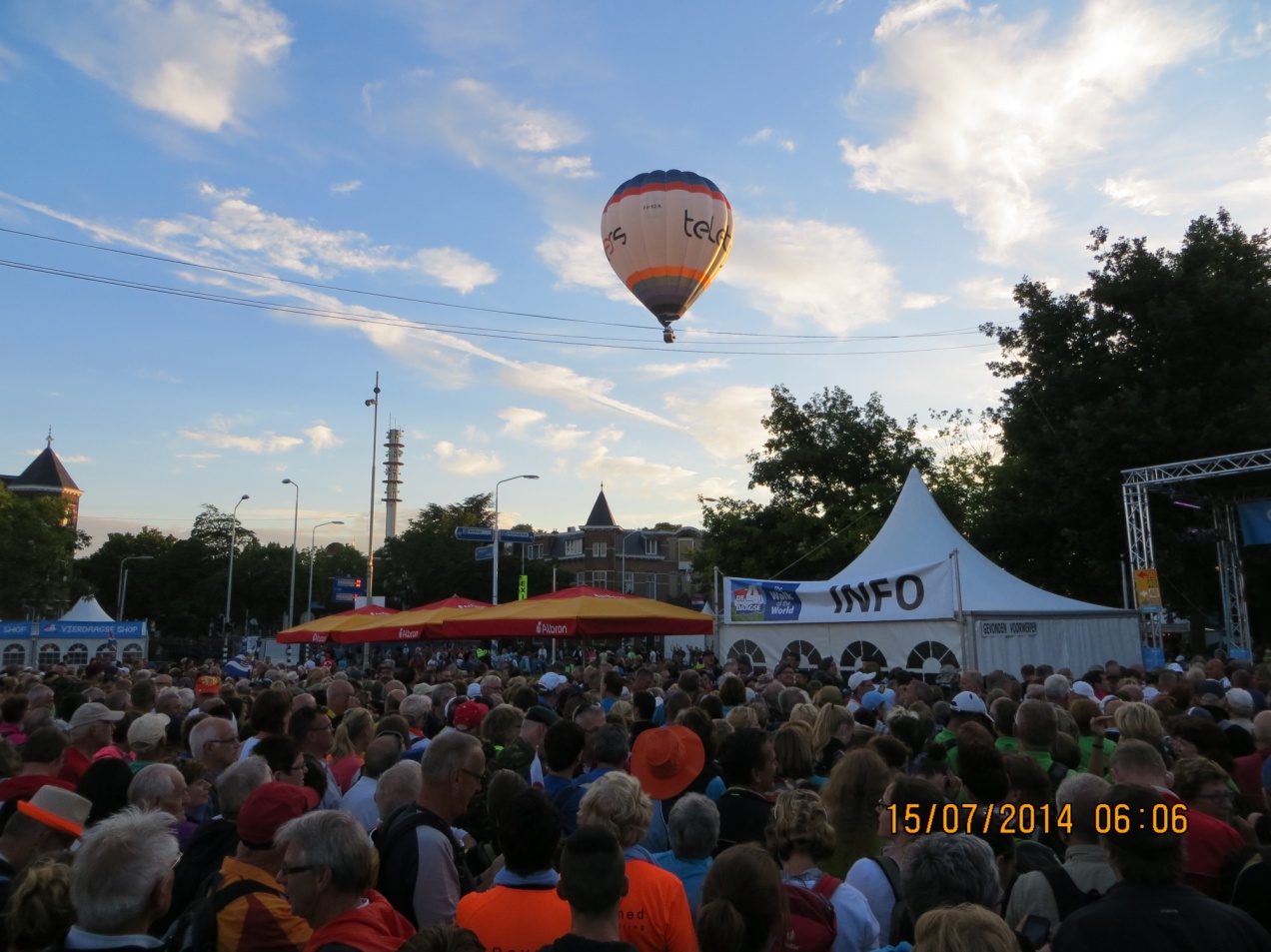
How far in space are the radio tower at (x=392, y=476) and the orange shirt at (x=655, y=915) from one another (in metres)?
103

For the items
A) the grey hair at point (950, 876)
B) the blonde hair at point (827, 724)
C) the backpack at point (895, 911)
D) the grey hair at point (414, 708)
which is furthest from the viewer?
the grey hair at point (414, 708)

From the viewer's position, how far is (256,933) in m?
3.09

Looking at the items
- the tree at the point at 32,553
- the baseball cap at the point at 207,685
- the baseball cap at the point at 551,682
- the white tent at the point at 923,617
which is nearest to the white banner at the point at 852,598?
the white tent at the point at 923,617

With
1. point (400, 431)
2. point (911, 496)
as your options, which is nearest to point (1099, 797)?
point (911, 496)

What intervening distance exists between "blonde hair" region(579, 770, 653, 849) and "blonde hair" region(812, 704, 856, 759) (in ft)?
10.1

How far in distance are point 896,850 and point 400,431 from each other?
345ft

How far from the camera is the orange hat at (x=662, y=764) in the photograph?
15.6ft

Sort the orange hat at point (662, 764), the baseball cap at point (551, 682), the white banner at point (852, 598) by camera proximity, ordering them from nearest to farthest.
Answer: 1. the orange hat at point (662, 764)
2. the baseball cap at point (551, 682)
3. the white banner at point (852, 598)

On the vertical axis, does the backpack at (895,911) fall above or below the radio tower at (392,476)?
below

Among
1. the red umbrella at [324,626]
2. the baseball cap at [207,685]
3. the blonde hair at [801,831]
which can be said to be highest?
the red umbrella at [324,626]

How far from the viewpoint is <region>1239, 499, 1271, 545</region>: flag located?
70.6 ft

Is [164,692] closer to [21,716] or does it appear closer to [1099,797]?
[21,716]

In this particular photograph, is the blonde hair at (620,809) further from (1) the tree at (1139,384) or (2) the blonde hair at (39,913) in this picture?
(1) the tree at (1139,384)

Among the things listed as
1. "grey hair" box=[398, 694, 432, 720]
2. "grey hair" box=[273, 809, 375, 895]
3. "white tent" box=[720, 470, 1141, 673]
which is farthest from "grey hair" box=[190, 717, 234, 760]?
"white tent" box=[720, 470, 1141, 673]
